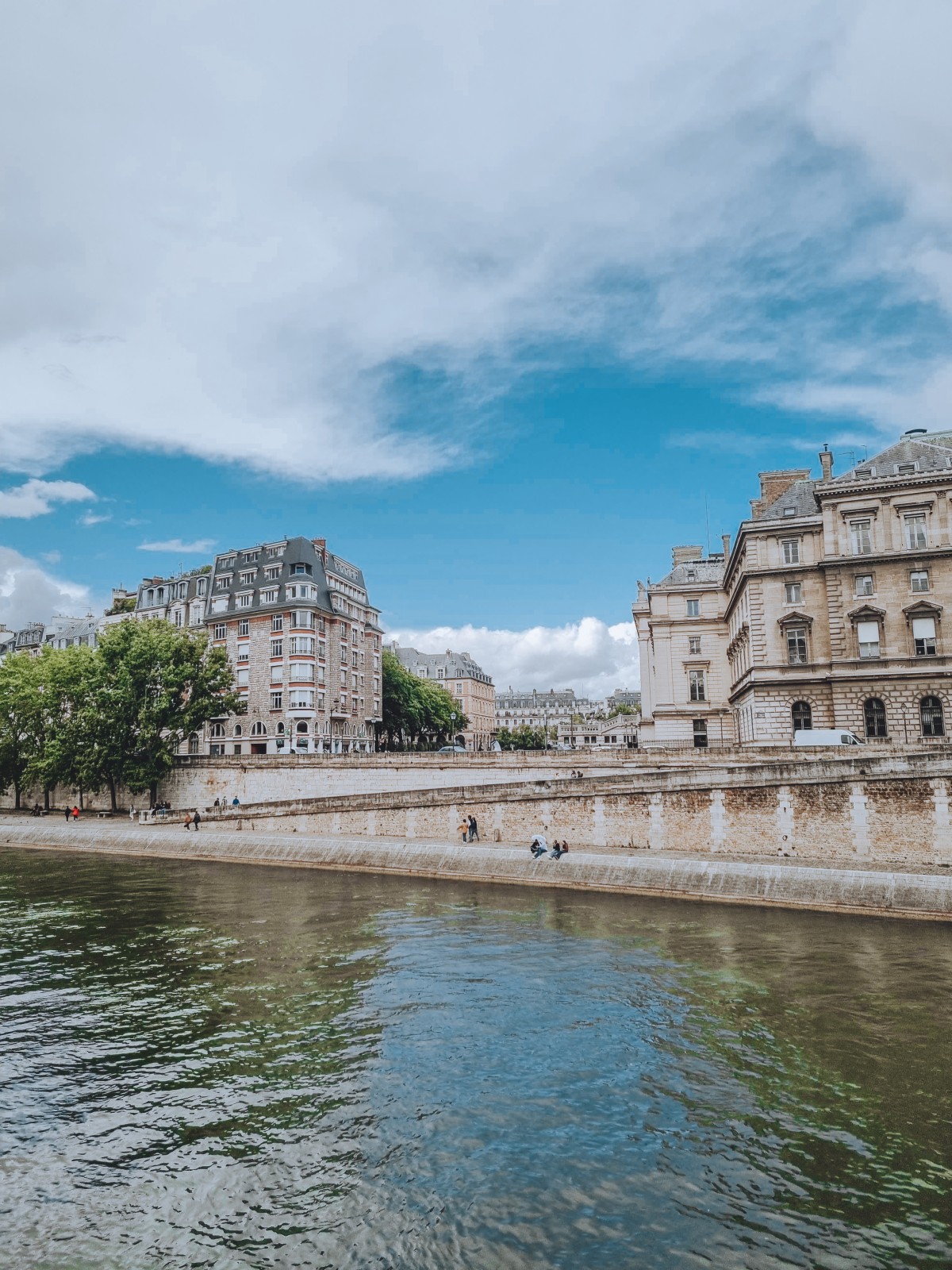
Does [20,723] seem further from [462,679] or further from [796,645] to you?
[462,679]

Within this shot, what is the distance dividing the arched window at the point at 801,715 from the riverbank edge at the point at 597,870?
49.6 feet

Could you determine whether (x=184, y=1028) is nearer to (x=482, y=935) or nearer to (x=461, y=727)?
(x=482, y=935)

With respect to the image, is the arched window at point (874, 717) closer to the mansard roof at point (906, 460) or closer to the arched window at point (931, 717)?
the arched window at point (931, 717)

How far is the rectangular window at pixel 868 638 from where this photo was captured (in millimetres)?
38344

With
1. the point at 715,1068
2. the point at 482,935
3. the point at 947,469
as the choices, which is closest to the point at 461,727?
the point at 947,469

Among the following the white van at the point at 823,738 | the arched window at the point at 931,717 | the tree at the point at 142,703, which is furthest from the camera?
the tree at the point at 142,703

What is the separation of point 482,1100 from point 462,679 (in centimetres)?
12636

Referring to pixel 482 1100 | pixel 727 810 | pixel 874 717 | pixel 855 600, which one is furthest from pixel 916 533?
pixel 482 1100

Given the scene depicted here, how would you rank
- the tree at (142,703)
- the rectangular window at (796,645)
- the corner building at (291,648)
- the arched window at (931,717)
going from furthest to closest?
1. the corner building at (291,648)
2. the tree at (142,703)
3. the rectangular window at (796,645)
4. the arched window at (931,717)

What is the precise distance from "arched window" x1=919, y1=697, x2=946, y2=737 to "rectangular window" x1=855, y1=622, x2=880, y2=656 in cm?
298

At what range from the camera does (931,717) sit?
37188mm

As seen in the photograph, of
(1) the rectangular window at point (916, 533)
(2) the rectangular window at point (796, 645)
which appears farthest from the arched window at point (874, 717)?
(1) the rectangular window at point (916, 533)

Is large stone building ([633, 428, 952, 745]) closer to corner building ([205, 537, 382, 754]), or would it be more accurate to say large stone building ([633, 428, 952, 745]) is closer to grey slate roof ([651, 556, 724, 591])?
grey slate roof ([651, 556, 724, 591])

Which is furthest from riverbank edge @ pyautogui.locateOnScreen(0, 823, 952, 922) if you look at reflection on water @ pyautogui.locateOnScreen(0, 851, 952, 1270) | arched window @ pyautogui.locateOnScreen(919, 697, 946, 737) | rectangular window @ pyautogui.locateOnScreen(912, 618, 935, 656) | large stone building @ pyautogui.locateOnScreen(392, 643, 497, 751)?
large stone building @ pyautogui.locateOnScreen(392, 643, 497, 751)
